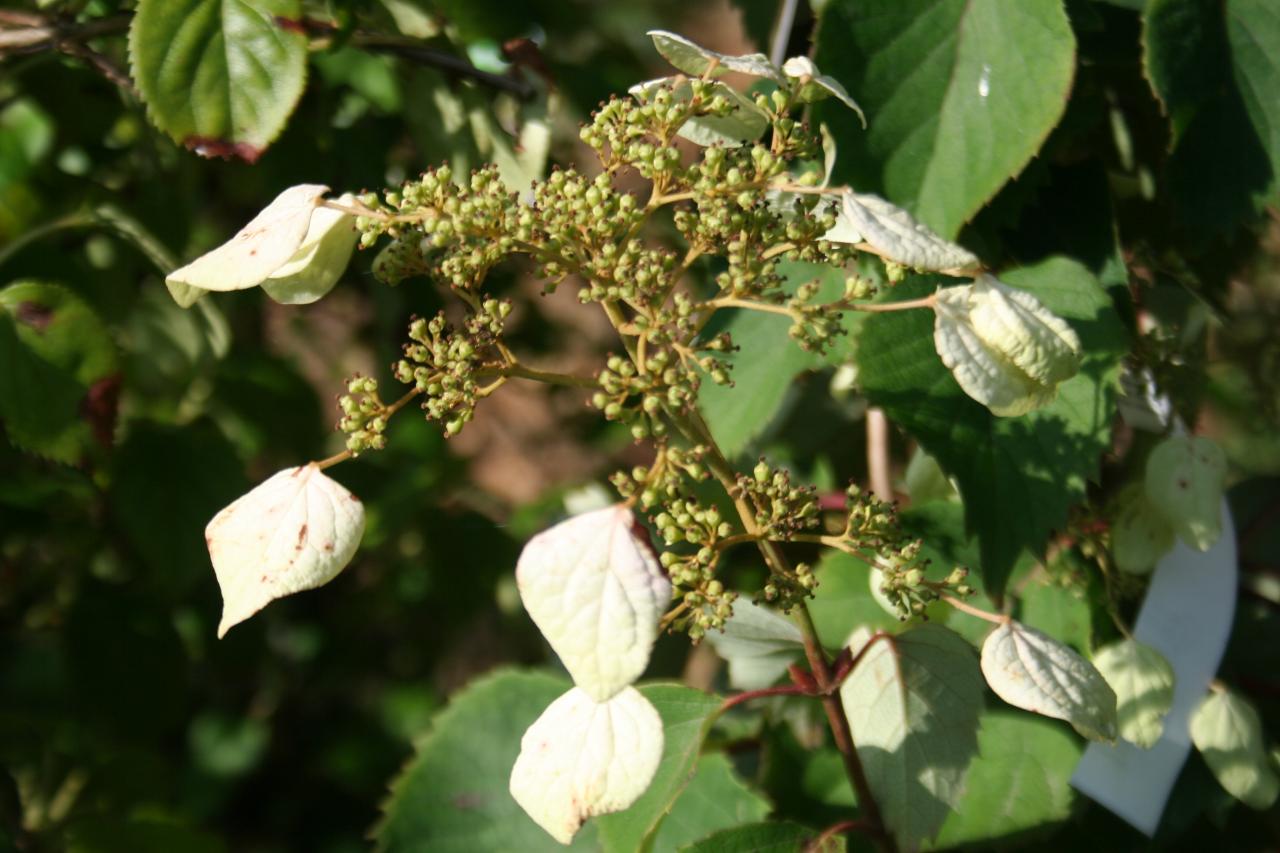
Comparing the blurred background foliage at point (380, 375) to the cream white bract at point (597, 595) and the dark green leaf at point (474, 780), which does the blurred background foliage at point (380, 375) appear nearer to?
the dark green leaf at point (474, 780)

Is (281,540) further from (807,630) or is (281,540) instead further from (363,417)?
(807,630)

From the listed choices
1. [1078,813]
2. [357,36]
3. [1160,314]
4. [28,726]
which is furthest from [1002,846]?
[28,726]

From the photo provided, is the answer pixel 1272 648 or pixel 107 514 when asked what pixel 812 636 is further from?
pixel 107 514

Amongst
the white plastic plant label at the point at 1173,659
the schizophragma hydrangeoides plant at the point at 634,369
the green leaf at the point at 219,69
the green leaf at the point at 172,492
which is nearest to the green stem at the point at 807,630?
the schizophragma hydrangeoides plant at the point at 634,369

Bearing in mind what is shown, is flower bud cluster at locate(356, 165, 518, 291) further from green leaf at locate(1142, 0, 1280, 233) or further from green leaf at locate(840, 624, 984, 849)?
green leaf at locate(1142, 0, 1280, 233)

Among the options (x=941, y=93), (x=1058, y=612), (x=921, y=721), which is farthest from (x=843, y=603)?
(x=941, y=93)

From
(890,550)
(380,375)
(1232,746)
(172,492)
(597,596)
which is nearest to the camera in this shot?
(597,596)

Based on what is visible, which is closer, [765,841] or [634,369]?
[634,369]
